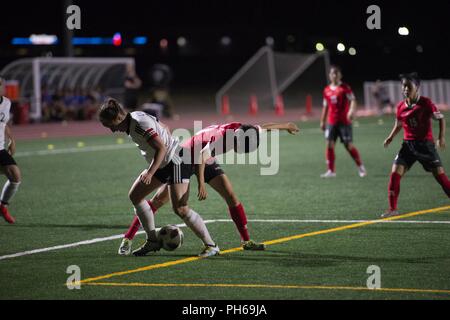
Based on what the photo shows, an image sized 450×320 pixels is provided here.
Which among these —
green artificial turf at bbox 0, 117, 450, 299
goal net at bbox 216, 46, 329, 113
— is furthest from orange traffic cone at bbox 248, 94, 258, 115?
green artificial turf at bbox 0, 117, 450, 299

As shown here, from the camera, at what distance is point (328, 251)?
1027cm

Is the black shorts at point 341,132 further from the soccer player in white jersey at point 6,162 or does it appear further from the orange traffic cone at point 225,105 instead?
the orange traffic cone at point 225,105

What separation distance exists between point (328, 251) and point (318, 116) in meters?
29.1

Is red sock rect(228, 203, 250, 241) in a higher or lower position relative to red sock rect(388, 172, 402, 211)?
lower

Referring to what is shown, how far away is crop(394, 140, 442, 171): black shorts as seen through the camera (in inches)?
501

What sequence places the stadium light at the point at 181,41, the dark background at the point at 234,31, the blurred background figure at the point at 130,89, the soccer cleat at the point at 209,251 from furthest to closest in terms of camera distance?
the stadium light at the point at 181,41 → the dark background at the point at 234,31 → the blurred background figure at the point at 130,89 → the soccer cleat at the point at 209,251

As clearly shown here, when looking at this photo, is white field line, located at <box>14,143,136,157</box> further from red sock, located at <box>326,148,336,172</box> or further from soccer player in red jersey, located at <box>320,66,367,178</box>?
red sock, located at <box>326,148,336,172</box>

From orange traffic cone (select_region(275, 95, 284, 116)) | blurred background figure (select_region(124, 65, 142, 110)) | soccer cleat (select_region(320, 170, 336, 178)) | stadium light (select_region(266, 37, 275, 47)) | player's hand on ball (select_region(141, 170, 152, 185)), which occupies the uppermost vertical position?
stadium light (select_region(266, 37, 275, 47))

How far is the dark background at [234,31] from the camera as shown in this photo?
5103 cm

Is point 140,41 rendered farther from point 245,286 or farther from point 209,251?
point 245,286

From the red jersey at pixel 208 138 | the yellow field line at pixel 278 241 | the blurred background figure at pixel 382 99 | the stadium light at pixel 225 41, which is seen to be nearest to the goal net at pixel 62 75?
the blurred background figure at pixel 382 99

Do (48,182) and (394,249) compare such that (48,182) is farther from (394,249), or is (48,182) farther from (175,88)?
(175,88)

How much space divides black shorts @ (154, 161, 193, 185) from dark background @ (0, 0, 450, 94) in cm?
3849

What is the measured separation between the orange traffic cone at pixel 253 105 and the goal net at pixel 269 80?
3 centimetres
